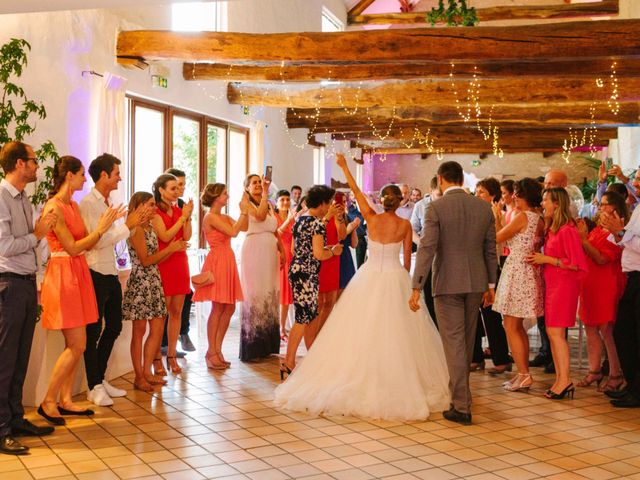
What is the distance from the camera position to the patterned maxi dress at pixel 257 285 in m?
6.60

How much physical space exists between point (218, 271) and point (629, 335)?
3227mm

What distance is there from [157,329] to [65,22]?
10.8ft

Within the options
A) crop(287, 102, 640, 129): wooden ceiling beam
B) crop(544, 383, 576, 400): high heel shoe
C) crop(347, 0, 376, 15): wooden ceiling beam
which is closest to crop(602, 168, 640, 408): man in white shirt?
crop(544, 383, 576, 400): high heel shoe

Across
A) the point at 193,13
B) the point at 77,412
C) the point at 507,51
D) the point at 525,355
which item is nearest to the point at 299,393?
the point at 77,412

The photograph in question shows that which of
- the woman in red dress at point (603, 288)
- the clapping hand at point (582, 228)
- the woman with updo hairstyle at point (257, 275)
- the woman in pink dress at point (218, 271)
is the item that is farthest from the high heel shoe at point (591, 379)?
the woman in pink dress at point (218, 271)

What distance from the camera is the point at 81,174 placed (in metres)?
4.65

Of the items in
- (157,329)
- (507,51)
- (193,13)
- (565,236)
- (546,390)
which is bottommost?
(546,390)

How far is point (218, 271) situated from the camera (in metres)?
6.25

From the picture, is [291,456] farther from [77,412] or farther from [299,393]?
[77,412]

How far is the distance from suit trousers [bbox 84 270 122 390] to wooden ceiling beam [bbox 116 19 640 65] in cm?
365

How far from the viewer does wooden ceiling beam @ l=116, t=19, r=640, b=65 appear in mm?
6965

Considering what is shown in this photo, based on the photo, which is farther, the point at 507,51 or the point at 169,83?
the point at 169,83

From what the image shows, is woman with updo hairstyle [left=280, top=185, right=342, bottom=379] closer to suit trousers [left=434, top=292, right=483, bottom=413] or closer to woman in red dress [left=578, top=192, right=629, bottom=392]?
suit trousers [left=434, top=292, right=483, bottom=413]

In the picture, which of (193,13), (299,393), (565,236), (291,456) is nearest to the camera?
(291,456)
